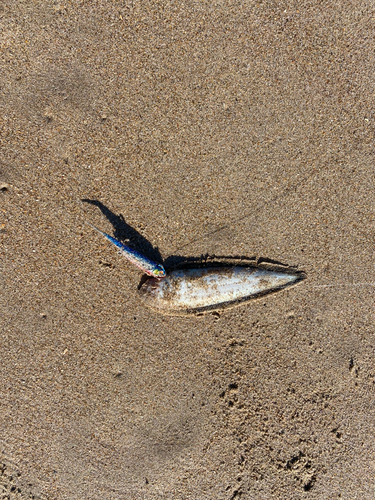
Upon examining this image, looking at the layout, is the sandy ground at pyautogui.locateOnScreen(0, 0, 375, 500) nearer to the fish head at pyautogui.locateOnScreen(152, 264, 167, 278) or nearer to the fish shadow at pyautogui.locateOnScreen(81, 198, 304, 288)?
the fish shadow at pyautogui.locateOnScreen(81, 198, 304, 288)

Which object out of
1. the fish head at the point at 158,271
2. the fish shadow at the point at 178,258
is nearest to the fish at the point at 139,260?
the fish head at the point at 158,271

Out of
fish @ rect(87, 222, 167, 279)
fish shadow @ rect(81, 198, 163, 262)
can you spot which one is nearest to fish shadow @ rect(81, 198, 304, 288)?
fish shadow @ rect(81, 198, 163, 262)

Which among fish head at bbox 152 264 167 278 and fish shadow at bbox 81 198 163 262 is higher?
fish shadow at bbox 81 198 163 262

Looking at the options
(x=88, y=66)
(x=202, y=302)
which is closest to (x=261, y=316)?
(x=202, y=302)

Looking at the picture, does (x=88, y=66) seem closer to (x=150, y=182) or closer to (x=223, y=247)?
(x=150, y=182)

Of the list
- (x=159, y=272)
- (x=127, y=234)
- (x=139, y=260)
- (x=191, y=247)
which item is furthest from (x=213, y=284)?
(x=127, y=234)
